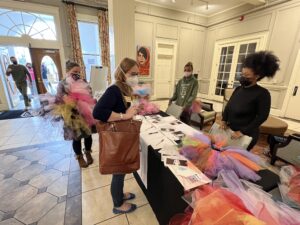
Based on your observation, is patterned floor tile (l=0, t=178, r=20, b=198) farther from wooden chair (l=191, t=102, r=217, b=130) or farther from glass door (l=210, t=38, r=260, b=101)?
glass door (l=210, t=38, r=260, b=101)

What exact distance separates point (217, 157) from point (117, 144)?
2.28ft

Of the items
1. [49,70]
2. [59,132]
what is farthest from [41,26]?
[59,132]

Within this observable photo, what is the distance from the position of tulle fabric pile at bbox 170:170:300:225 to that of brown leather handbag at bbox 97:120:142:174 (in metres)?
0.56

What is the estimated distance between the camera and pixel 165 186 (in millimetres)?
1133

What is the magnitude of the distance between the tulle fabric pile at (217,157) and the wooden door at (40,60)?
5.83 meters

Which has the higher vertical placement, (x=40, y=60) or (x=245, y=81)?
(x=40, y=60)

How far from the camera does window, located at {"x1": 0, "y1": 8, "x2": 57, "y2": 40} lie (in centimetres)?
456

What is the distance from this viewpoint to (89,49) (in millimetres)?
5871

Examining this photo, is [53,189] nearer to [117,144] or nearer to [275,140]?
[117,144]

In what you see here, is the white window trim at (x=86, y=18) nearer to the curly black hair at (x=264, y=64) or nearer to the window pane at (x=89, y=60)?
the window pane at (x=89, y=60)

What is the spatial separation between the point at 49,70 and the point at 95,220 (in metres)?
5.63

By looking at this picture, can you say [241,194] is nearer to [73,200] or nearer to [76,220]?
[76,220]

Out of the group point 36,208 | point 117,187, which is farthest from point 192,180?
point 36,208

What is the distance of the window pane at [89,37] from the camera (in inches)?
221
